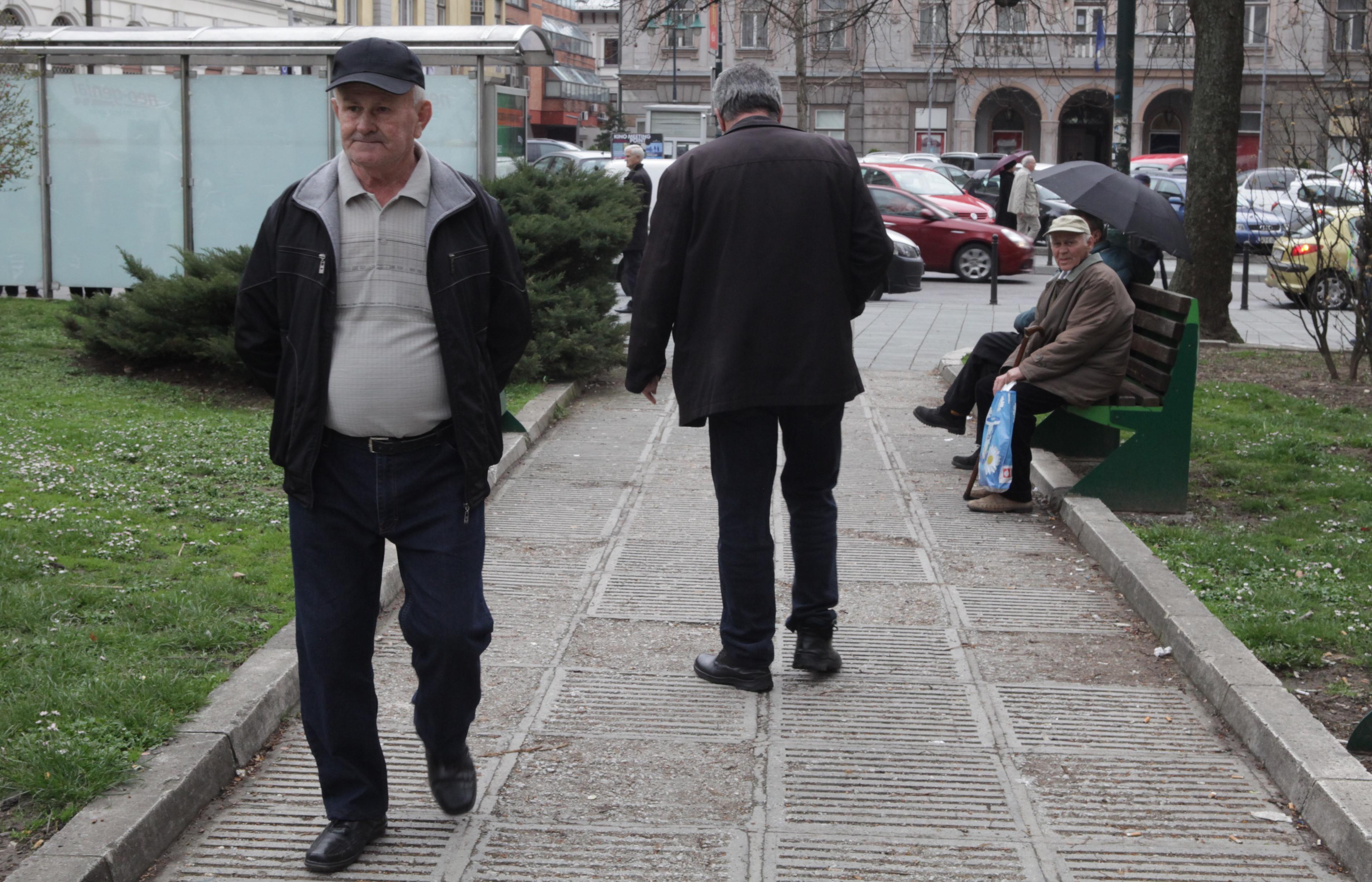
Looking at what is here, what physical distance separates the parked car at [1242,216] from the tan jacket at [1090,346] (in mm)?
7867

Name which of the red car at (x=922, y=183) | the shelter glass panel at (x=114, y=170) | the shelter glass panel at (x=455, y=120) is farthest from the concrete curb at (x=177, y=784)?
the red car at (x=922, y=183)

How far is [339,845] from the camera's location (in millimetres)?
3525

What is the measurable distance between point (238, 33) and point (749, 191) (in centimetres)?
1145

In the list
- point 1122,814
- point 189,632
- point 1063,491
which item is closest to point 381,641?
point 189,632

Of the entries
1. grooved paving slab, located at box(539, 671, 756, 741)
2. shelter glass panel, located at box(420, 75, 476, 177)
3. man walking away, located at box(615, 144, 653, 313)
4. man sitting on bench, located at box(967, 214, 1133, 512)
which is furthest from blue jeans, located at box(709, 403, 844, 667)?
shelter glass panel, located at box(420, 75, 476, 177)

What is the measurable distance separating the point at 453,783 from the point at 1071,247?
184 inches

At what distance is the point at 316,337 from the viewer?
334 cm

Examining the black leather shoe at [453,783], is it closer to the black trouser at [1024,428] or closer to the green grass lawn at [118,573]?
the green grass lawn at [118,573]

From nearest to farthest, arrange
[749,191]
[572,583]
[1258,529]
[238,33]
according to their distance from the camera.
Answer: [749,191] → [572,583] → [1258,529] → [238,33]

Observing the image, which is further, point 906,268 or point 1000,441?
point 906,268

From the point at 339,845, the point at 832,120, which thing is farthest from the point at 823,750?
the point at 832,120

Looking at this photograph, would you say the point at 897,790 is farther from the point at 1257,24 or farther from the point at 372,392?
the point at 1257,24

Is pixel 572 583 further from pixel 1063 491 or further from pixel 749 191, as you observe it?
pixel 1063 491

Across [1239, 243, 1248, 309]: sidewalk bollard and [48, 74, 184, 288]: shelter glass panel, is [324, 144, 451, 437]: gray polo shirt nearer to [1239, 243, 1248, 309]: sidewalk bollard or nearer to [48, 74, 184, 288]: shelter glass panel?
[48, 74, 184, 288]: shelter glass panel
